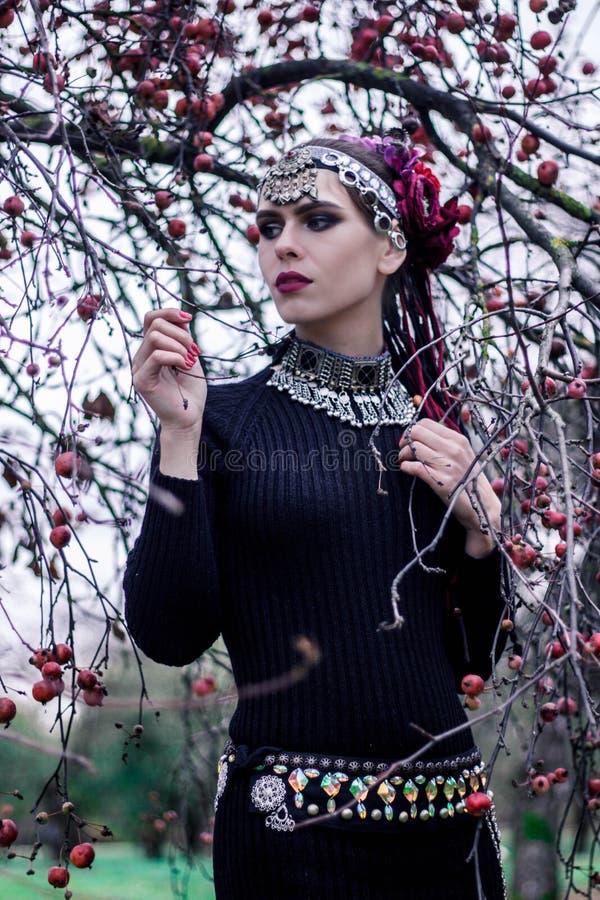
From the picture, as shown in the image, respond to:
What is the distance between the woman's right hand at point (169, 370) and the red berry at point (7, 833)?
25.5 inches

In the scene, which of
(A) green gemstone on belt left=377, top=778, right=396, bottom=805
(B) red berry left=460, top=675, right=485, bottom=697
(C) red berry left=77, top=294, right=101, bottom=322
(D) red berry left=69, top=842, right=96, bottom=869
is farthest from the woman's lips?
(D) red berry left=69, top=842, right=96, bottom=869

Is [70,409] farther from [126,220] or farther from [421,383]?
[126,220]

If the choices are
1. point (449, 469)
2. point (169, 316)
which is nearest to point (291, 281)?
point (169, 316)

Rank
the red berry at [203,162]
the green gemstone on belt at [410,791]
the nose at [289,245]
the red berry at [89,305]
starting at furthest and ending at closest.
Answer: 1. the red berry at [203,162]
2. the nose at [289,245]
3. the green gemstone on belt at [410,791]
4. the red berry at [89,305]

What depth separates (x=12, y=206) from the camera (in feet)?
5.81

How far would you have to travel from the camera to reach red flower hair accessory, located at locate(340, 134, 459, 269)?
186 centimetres

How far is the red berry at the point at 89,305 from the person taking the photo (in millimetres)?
1340

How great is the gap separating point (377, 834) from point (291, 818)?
0.13 m

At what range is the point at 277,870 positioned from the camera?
1397mm

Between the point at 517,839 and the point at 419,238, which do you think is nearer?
the point at 419,238

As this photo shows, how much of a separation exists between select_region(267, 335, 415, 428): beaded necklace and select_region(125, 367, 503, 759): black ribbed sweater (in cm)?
4

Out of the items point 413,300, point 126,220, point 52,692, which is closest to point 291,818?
point 52,692

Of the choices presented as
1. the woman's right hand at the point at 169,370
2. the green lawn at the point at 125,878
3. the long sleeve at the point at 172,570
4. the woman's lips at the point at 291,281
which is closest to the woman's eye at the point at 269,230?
the woman's lips at the point at 291,281

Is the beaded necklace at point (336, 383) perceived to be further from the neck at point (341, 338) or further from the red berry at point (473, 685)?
the red berry at point (473, 685)
